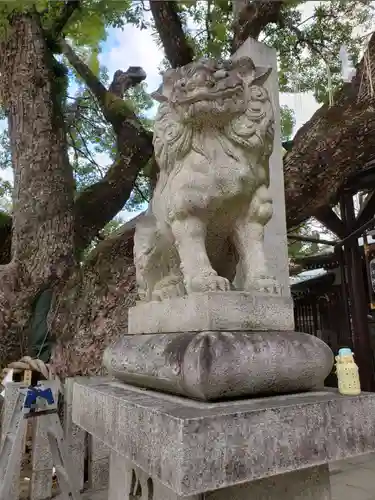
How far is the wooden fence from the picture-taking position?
264 centimetres

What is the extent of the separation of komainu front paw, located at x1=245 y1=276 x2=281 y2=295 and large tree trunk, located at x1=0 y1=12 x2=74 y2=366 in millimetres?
2561

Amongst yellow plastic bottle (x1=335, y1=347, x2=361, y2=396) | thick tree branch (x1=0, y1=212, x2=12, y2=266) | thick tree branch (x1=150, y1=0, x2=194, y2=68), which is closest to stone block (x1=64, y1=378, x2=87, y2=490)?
yellow plastic bottle (x1=335, y1=347, x2=361, y2=396)

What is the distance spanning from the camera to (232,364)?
1013mm

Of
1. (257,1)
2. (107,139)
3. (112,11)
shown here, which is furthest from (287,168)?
(107,139)

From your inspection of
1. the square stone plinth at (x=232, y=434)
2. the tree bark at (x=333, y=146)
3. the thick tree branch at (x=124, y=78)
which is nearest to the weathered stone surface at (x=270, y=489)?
the square stone plinth at (x=232, y=434)

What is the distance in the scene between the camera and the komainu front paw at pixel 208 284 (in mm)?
1177

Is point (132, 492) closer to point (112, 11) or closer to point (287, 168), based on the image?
point (287, 168)

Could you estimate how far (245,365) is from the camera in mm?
1033

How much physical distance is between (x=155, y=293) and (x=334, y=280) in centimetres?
493

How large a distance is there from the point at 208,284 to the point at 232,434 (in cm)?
44

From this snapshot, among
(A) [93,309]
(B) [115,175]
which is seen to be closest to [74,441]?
(A) [93,309]

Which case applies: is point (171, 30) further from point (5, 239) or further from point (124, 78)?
point (5, 239)

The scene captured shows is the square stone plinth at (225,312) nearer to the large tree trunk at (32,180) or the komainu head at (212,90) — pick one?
the komainu head at (212,90)

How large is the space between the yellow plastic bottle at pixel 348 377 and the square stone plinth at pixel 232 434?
0.10 ft
